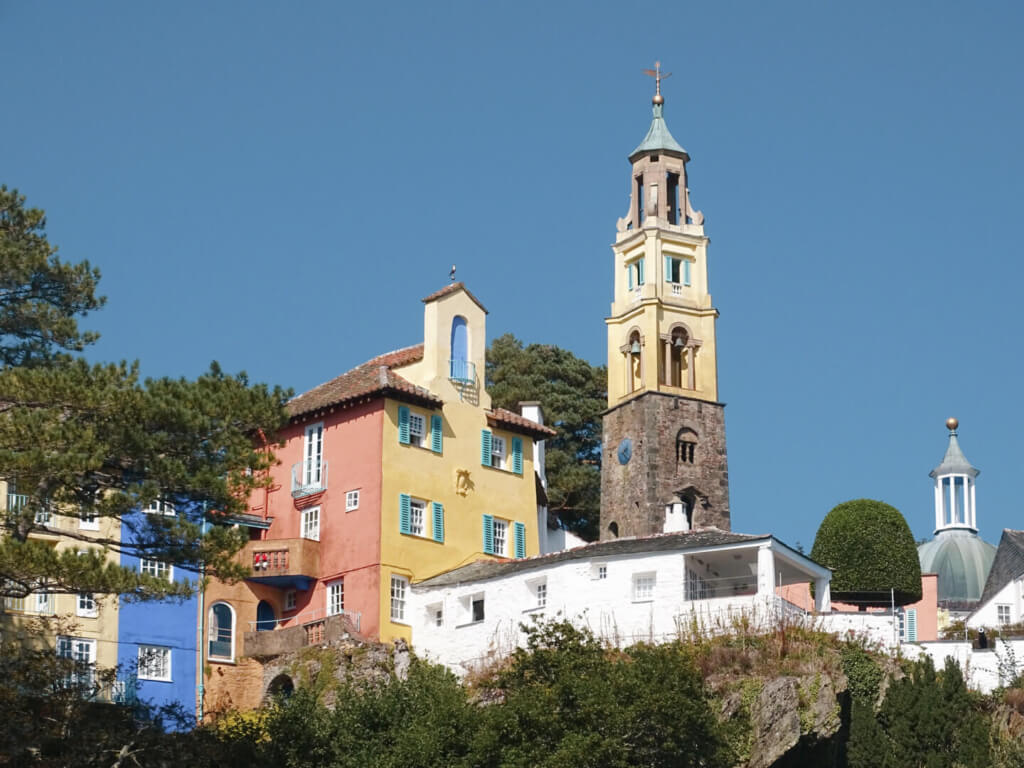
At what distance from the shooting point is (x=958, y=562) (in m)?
84.8

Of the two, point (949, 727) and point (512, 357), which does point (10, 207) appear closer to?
point (949, 727)

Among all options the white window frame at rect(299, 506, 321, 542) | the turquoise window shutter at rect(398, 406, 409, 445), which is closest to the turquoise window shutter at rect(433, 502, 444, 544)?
the turquoise window shutter at rect(398, 406, 409, 445)

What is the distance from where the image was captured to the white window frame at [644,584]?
5559cm

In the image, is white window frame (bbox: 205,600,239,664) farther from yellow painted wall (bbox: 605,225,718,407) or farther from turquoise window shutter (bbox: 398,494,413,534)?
yellow painted wall (bbox: 605,225,718,407)

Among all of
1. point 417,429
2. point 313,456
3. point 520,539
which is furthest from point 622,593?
point 313,456

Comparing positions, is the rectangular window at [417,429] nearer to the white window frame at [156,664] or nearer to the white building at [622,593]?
the white building at [622,593]

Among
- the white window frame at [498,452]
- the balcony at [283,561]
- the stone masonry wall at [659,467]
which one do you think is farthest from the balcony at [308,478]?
the stone masonry wall at [659,467]

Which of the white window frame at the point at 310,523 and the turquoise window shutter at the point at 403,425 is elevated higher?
the turquoise window shutter at the point at 403,425

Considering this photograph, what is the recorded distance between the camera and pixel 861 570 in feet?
217

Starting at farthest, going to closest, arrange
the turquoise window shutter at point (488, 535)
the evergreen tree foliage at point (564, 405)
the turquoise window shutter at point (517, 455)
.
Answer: the evergreen tree foliage at point (564, 405), the turquoise window shutter at point (517, 455), the turquoise window shutter at point (488, 535)

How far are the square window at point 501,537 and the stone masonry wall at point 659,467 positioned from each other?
33.6ft

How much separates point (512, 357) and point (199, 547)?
1612 inches

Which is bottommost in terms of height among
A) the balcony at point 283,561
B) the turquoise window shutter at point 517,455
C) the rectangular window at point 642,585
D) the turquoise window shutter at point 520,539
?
the rectangular window at point 642,585

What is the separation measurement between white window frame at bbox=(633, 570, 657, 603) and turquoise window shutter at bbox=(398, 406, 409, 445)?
8423 millimetres
